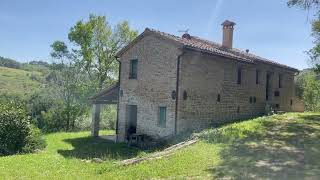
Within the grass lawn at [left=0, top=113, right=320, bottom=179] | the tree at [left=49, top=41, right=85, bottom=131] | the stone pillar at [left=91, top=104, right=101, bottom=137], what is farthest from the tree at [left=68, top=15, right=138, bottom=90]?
the grass lawn at [left=0, top=113, right=320, bottom=179]

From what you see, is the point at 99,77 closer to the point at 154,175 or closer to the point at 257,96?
the point at 257,96

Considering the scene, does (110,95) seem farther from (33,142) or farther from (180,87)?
(180,87)

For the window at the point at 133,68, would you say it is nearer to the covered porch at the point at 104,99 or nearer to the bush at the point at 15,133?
the covered porch at the point at 104,99

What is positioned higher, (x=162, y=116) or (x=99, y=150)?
(x=162, y=116)

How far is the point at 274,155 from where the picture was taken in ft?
43.3

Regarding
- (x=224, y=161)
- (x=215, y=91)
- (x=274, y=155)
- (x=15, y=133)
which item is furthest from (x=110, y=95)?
(x=274, y=155)

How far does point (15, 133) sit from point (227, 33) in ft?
55.7

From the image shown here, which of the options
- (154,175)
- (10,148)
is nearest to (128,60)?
(10,148)

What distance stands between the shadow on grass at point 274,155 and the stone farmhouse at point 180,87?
166 inches

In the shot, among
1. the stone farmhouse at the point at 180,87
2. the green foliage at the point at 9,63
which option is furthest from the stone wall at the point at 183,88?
the green foliage at the point at 9,63

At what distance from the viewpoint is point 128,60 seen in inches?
984

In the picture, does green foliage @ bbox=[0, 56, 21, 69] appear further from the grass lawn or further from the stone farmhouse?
the grass lawn

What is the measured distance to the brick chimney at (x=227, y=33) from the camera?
28.9 m

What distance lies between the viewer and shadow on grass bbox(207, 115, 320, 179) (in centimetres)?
1076
